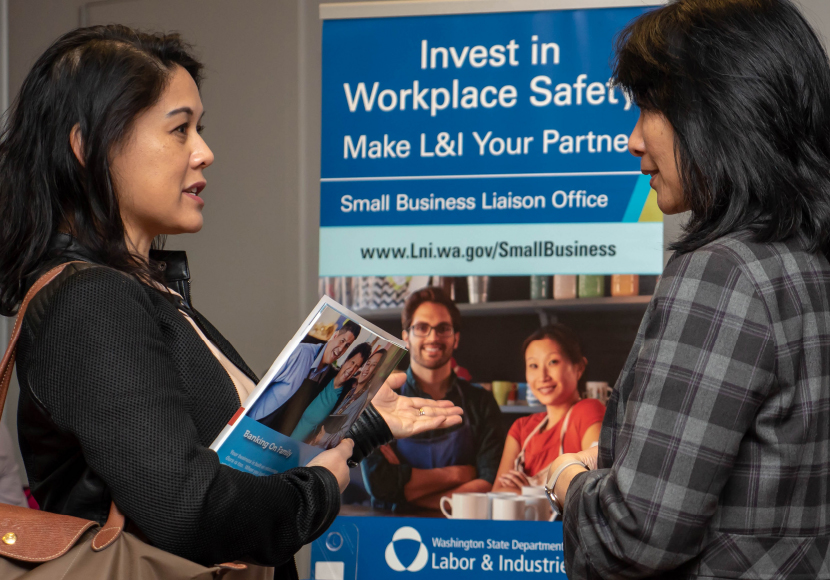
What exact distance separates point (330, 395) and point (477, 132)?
1.70 meters

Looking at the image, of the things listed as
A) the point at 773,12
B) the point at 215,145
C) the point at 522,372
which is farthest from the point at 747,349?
the point at 215,145

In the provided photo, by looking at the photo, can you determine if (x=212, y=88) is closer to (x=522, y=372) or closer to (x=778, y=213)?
(x=522, y=372)

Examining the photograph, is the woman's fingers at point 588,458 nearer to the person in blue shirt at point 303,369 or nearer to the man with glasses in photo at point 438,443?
the person in blue shirt at point 303,369

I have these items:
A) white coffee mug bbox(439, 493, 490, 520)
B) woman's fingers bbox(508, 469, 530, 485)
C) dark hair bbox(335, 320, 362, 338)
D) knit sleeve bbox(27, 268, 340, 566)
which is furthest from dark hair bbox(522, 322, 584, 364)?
knit sleeve bbox(27, 268, 340, 566)

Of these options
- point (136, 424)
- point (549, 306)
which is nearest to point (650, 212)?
point (549, 306)

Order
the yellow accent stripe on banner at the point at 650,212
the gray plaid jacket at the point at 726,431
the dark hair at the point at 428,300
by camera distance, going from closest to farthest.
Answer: the gray plaid jacket at the point at 726,431, the yellow accent stripe on banner at the point at 650,212, the dark hair at the point at 428,300

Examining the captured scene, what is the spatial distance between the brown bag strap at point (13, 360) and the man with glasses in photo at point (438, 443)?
165 cm

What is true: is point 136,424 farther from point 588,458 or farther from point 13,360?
point 588,458

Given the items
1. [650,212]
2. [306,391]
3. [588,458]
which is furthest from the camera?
[650,212]

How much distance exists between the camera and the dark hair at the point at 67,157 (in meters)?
1.21

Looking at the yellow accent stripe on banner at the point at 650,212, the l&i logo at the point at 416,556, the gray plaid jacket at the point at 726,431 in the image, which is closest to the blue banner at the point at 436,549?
the l&i logo at the point at 416,556

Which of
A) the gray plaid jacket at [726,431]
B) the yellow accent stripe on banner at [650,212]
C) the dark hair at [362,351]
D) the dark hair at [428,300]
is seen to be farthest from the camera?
the dark hair at [428,300]

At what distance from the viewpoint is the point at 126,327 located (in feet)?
3.46

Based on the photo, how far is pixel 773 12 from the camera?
3.44 feet
